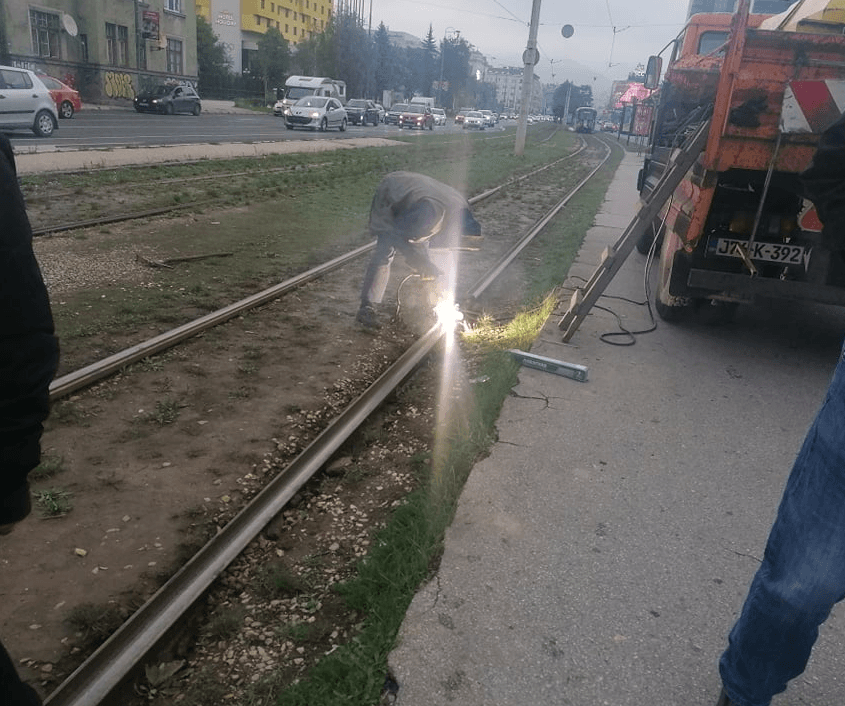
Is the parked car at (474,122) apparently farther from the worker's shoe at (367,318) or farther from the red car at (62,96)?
the worker's shoe at (367,318)

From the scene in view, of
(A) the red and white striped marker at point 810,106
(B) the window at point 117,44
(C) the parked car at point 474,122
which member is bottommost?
(C) the parked car at point 474,122

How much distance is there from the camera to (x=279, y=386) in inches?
183

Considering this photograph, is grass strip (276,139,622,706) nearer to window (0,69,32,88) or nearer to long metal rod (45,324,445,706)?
long metal rod (45,324,445,706)

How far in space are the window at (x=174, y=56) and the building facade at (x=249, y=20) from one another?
2460cm

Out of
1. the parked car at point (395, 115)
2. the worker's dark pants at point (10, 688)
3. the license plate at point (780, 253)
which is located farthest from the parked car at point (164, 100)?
the worker's dark pants at point (10, 688)

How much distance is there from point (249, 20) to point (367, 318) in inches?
3405

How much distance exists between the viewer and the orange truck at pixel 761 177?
4938mm

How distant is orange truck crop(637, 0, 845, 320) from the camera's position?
4.94m

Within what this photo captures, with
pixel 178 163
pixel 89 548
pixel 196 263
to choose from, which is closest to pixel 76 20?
pixel 178 163

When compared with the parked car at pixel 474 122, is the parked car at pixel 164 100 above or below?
above

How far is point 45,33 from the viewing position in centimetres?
3566

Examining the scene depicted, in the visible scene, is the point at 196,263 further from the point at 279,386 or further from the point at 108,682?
the point at 108,682

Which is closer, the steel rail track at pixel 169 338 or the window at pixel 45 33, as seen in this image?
the steel rail track at pixel 169 338

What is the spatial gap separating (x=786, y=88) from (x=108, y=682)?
539 centimetres
